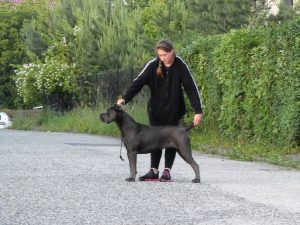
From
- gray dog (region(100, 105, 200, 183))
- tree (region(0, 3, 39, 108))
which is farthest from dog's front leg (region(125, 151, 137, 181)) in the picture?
tree (region(0, 3, 39, 108))

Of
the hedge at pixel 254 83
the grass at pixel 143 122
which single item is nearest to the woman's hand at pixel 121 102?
the grass at pixel 143 122

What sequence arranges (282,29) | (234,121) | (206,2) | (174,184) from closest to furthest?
(174,184) → (282,29) → (234,121) → (206,2)

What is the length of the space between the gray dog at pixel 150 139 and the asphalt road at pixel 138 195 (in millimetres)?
334

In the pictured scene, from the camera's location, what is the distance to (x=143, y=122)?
24.9m

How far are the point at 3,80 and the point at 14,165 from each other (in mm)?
45480

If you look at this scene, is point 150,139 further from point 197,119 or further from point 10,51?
point 10,51

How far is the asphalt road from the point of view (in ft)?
27.0

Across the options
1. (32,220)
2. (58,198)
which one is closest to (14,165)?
(58,198)

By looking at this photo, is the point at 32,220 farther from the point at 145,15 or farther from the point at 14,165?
the point at 145,15

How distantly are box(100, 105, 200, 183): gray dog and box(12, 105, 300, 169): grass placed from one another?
375 centimetres

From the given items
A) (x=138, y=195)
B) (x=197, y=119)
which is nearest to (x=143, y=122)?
(x=197, y=119)

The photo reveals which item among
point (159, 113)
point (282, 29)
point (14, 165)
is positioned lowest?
point (14, 165)

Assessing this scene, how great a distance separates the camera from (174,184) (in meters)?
11.0

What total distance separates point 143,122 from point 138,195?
15.1m
